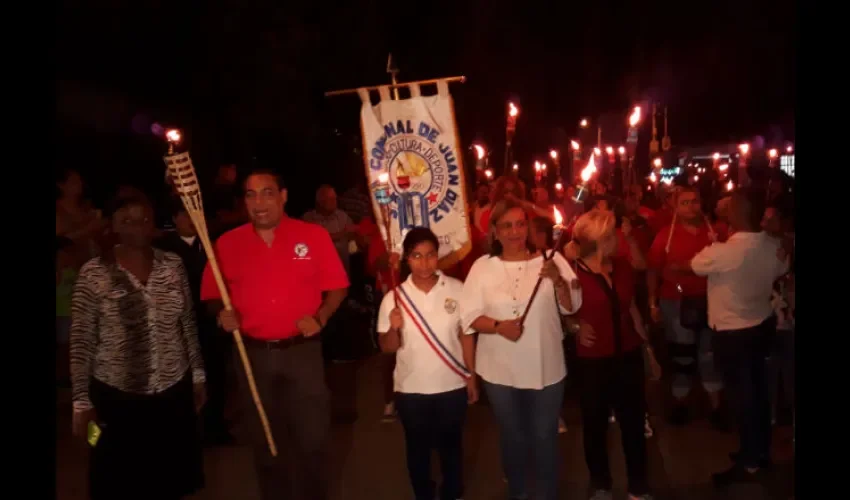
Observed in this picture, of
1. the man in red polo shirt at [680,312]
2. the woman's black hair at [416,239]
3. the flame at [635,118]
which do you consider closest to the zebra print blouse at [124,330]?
the woman's black hair at [416,239]

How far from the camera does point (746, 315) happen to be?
5.77 metres

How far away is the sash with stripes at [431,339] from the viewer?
16.0 feet

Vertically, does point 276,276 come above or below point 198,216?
below

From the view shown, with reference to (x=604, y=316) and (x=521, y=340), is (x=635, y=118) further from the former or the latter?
(x=521, y=340)

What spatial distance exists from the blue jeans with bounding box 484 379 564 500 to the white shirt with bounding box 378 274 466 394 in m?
0.32

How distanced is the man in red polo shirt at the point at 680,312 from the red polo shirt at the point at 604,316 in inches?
68.4

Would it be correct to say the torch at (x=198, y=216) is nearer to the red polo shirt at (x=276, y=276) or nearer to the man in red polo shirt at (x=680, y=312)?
the red polo shirt at (x=276, y=276)

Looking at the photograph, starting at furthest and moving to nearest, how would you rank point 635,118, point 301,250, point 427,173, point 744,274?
point 635,118 < point 427,173 < point 744,274 < point 301,250

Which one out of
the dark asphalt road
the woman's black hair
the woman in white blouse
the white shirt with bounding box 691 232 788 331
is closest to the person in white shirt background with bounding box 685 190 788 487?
the white shirt with bounding box 691 232 788 331

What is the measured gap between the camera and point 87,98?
1067cm

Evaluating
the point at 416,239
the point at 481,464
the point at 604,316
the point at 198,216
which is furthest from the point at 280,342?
the point at 481,464

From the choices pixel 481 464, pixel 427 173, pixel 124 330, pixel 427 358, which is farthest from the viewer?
pixel 481 464

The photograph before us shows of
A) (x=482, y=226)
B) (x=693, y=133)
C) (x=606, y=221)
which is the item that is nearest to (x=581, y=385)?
(x=606, y=221)

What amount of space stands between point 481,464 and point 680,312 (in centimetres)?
212
